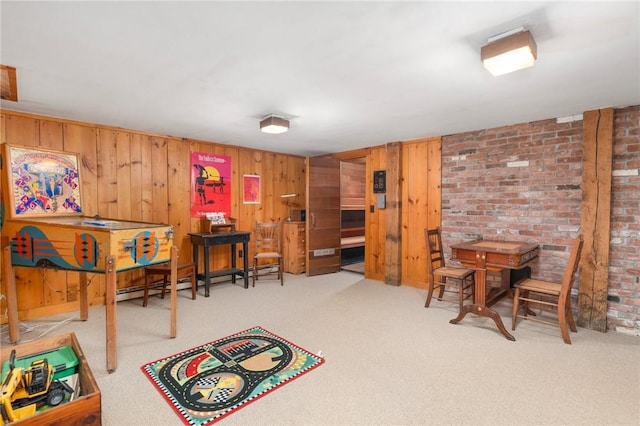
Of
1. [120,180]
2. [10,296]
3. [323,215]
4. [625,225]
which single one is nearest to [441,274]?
[625,225]

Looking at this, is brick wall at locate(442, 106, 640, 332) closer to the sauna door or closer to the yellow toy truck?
the sauna door

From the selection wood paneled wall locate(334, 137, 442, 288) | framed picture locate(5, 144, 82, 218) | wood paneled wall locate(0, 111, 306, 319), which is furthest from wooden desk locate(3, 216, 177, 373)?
wood paneled wall locate(334, 137, 442, 288)

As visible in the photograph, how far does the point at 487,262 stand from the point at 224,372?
2642mm

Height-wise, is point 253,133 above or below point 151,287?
above

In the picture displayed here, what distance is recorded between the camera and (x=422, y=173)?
4.59 meters

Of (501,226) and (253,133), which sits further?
(253,133)

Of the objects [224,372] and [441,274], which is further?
[441,274]

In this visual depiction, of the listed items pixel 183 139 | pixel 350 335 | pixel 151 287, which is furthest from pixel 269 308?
pixel 183 139

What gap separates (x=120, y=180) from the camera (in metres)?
Result: 3.98

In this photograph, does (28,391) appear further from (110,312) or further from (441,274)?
(441,274)

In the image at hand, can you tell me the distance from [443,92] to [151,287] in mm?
4057

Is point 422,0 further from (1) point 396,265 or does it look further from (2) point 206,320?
(1) point 396,265

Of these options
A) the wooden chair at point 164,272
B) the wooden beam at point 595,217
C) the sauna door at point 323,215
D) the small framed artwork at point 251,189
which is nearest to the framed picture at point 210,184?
the small framed artwork at point 251,189

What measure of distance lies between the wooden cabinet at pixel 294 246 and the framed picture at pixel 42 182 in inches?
118
